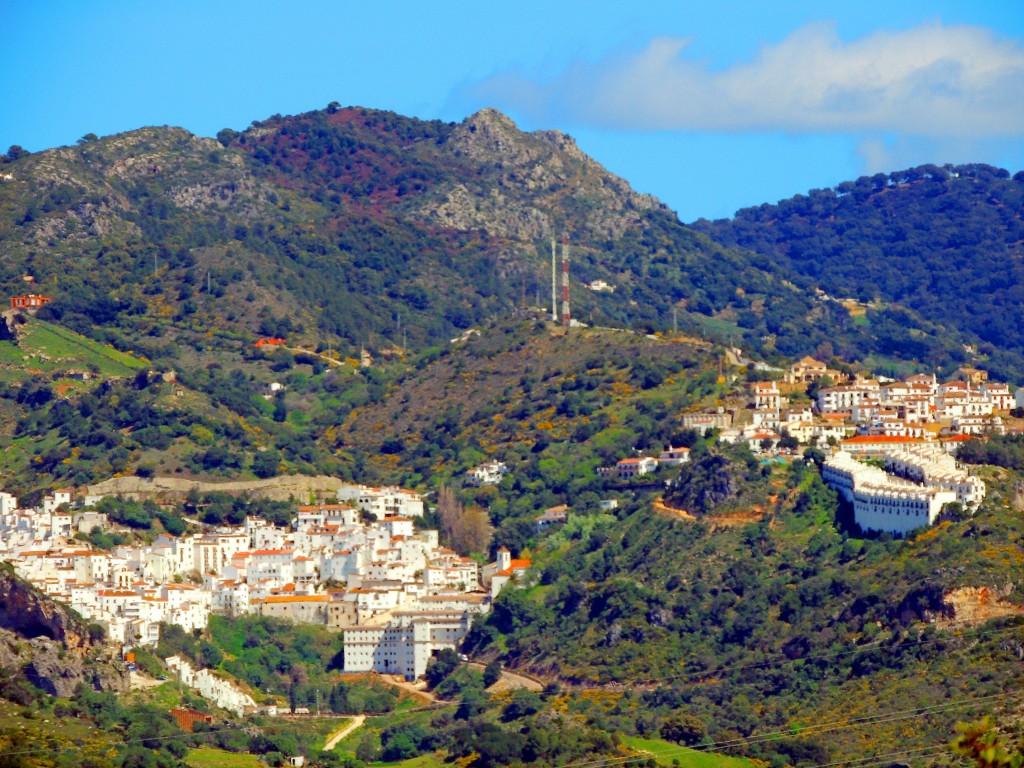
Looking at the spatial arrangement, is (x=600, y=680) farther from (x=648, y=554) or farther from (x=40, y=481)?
(x=40, y=481)

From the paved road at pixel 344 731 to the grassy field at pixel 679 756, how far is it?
9.42 metres

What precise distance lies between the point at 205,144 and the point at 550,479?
6720cm

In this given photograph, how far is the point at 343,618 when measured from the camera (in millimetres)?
80812

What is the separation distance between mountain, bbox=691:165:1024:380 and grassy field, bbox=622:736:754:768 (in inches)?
3616

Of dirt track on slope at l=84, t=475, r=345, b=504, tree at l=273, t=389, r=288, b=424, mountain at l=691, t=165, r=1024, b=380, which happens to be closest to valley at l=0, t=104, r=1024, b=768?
dirt track on slope at l=84, t=475, r=345, b=504

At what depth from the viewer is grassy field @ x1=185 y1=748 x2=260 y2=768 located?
204 feet

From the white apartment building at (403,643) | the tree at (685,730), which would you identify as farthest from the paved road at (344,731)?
the tree at (685,730)

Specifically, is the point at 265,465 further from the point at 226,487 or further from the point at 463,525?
the point at 463,525

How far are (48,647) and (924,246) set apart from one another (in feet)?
396

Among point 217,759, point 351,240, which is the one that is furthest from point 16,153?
point 217,759

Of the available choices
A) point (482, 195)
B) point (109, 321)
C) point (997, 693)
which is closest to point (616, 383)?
point (109, 321)

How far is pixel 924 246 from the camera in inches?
7146

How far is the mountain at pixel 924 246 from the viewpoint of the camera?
16712 cm

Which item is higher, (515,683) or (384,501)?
(384,501)
